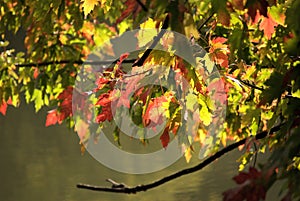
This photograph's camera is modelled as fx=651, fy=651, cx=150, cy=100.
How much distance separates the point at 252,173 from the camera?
3.06ft

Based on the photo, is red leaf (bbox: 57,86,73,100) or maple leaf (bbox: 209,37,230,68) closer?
maple leaf (bbox: 209,37,230,68)

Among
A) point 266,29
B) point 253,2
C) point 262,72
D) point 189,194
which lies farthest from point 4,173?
point 253,2

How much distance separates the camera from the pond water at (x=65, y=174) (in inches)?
208

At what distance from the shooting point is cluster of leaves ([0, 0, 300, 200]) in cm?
99

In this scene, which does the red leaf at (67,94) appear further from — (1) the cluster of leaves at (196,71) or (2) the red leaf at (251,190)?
(2) the red leaf at (251,190)

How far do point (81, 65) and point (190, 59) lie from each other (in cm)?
188

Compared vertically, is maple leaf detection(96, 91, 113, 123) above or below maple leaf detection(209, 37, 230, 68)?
below

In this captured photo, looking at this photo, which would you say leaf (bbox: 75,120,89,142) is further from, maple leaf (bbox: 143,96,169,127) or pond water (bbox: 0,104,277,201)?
pond water (bbox: 0,104,277,201)

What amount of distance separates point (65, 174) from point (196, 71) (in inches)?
188

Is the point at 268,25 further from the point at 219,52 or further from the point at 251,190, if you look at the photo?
the point at 251,190

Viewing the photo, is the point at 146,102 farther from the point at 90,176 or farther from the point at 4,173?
the point at 4,173

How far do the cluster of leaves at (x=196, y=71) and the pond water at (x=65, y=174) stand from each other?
5.88ft

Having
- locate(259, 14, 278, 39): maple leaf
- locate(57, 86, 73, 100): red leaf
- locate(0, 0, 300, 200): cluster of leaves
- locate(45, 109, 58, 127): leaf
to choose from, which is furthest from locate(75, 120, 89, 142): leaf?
locate(259, 14, 278, 39): maple leaf

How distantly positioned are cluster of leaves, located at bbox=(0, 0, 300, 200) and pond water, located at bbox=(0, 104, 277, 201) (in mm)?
1793
